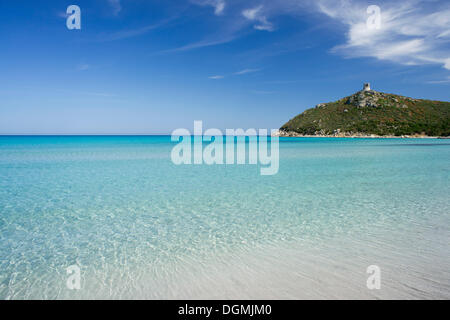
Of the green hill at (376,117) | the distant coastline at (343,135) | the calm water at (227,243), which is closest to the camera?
the calm water at (227,243)

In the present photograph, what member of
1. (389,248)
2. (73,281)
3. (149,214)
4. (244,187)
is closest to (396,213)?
(389,248)

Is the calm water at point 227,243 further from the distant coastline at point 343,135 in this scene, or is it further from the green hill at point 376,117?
the green hill at point 376,117

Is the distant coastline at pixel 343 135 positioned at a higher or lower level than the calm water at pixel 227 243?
higher

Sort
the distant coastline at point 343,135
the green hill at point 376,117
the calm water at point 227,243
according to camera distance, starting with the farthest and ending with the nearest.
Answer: the green hill at point 376,117 → the distant coastline at point 343,135 → the calm water at point 227,243

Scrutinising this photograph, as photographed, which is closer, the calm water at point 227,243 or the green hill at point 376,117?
the calm water at point 227,243

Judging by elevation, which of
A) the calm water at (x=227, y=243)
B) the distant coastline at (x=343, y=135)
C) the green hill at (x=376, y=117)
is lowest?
the calm water at (x=227, y=243)

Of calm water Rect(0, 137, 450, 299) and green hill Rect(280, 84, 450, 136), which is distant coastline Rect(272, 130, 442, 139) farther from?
calm water Rect(0, 137, 450, 299)

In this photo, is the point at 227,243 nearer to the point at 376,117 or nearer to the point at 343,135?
the point at 343,135

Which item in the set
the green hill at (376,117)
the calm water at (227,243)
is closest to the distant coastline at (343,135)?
the green hill at (376,117)

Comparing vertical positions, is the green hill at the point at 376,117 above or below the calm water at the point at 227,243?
above

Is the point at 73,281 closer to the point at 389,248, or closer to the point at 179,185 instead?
the point at 389,248

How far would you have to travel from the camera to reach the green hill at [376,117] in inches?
3597

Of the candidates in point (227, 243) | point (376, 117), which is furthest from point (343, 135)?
point (227, 243)

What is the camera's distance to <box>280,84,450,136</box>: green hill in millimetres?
91375
